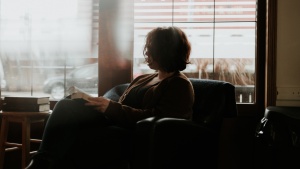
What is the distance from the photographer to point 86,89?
304 cm

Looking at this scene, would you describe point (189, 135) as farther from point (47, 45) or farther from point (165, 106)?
point (47, 45)

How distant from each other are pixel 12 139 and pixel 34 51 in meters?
0.71

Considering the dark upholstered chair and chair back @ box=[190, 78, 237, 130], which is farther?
chair back @ box=[190, 78, 237, 130]

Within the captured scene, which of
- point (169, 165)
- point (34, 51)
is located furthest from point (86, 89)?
point (169, 165)

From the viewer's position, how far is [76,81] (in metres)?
3.07

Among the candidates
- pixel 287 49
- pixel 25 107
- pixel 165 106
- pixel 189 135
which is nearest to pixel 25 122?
pixel 25 107

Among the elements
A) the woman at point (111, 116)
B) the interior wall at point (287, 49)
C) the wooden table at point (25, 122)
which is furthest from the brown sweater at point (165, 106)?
the interior wall at point (287, 49)

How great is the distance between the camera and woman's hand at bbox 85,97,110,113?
2039 millimetres

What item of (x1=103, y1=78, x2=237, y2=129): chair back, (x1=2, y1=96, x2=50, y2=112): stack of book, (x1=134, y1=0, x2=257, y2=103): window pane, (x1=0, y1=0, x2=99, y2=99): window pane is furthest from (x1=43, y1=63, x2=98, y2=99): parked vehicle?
(x1=103, y1=78, x2=237, y2=129): chair back

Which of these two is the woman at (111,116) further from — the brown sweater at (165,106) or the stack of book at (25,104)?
the stack of book at (25,104)

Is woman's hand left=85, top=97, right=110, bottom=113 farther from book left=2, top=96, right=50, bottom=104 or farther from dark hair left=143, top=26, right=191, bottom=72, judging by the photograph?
book left=2, top=96, right=50, bottom=104

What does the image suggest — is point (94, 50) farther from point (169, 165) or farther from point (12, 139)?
point (169, 165)

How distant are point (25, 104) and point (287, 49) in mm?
1769

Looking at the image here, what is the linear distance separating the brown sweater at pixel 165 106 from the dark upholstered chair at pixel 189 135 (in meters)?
0.12
